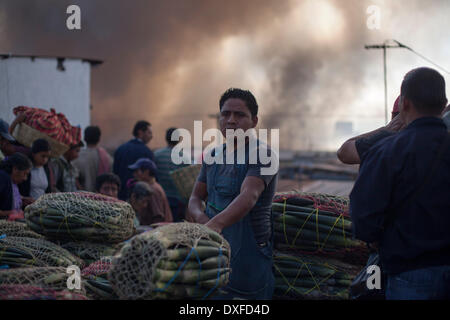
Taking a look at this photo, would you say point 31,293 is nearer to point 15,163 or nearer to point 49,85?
point 15,163

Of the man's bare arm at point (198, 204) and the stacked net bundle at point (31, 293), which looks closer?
the stacked net bundle at point (31, 293)

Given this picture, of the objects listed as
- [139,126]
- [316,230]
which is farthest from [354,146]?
[139,126]

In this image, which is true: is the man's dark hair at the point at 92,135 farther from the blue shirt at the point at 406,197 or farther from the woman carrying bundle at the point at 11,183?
the blue shirt at the point at 406,197

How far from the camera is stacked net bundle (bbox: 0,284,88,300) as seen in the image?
2.26 m

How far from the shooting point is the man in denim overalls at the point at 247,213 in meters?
2.89

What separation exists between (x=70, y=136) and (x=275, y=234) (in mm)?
3814

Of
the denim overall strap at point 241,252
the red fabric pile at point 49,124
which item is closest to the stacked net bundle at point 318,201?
the denim overall strap at point 241,252

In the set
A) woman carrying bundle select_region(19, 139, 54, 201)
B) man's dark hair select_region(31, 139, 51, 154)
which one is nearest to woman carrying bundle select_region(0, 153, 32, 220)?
woman carrying bundle select_region(19, 139, 54, 201)

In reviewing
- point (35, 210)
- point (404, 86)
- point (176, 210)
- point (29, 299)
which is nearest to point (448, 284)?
point (404, 86)

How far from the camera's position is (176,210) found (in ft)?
22.4

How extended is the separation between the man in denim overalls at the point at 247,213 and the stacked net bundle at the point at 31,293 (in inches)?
35.3

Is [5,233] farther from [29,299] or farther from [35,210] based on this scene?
[29,299]

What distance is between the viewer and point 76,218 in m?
3.61

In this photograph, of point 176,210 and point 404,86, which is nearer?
point 404,86
